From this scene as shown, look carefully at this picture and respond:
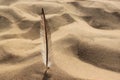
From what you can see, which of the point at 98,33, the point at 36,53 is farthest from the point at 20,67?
the point at 98,33

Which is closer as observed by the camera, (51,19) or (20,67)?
(20,67)

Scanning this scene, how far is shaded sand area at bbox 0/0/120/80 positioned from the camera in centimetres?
186

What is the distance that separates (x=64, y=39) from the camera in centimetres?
226

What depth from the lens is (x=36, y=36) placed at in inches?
96.4

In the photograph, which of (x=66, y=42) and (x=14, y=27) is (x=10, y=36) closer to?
(x=14, y=27)

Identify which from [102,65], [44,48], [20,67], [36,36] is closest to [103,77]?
[102,65]

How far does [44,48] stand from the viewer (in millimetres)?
1872

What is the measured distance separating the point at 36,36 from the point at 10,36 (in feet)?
0.74

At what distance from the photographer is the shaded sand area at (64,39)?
186 cm

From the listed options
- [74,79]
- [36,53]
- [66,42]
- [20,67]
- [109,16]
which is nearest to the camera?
[74,79]

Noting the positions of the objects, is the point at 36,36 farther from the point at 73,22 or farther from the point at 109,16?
the point at 109,16

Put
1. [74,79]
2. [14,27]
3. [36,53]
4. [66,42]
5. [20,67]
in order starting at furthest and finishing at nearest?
[14,27]
[66,42]
[36,53]
[20,67]
[74,79]

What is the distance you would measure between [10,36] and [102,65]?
2.94 feet

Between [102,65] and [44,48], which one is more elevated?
[44,48]
